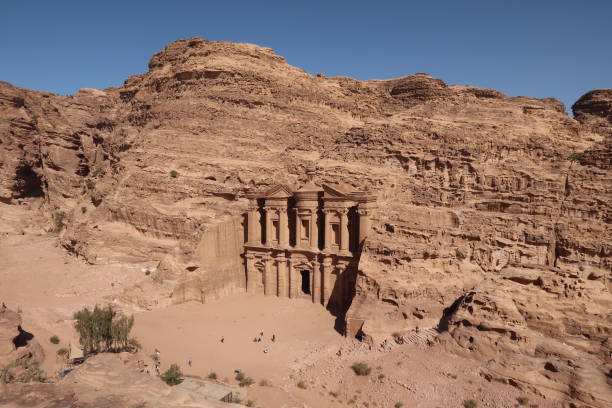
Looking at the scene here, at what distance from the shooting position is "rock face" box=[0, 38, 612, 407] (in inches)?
700

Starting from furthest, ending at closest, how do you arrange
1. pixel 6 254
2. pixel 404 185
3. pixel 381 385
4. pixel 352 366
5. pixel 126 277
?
1. pixel 6 254
2. pixel 404 185
3. pixel 126 277
4. pixel 352 366
5. pixel 381 385

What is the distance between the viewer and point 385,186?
28438mm

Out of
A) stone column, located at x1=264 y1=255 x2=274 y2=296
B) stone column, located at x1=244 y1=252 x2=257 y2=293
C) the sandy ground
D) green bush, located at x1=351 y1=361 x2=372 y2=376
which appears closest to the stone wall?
stone column, located at x1=244 y1=252 x2=257 y2=293

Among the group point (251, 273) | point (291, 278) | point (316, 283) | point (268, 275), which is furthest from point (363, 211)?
point (251, 273)

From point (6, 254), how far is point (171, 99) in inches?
653

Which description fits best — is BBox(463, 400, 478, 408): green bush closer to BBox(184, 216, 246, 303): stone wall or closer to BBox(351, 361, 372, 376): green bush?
BBox(351, 361, 372, 376): green bush

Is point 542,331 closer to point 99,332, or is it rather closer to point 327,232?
point 327,232

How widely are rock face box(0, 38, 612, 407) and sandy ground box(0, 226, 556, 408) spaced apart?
1.22m

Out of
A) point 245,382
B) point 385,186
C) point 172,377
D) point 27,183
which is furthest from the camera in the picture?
point 27,183

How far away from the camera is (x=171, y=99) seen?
34375 millimetres

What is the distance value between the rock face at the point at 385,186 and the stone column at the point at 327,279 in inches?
149

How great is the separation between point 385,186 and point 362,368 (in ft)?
45.1

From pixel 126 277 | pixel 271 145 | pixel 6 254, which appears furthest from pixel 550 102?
pixel 6 254

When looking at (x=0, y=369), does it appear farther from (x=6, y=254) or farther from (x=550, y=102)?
(x=550, y=102)
